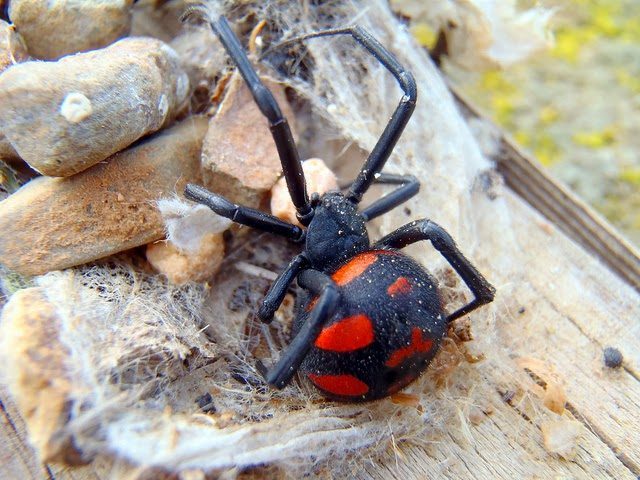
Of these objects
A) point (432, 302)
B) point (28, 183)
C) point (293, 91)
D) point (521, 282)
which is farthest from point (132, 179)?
point (521, 282)

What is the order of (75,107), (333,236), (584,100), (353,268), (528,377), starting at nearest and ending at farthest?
(75,107) → (353,268) → (528,377) → (333,236) → (584,100)

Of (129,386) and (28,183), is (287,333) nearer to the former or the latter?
(129,386)

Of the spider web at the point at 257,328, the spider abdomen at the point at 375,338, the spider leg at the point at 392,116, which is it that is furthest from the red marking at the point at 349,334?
the spider leg at the point at 392,116

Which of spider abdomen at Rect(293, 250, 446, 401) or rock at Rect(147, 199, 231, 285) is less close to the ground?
rock at Rect(147, 199, 231, 285)

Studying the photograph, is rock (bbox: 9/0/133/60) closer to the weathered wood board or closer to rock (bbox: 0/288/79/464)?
rock (bbox: 0/288/79/464)

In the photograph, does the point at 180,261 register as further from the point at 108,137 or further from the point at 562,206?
the point at 562,206

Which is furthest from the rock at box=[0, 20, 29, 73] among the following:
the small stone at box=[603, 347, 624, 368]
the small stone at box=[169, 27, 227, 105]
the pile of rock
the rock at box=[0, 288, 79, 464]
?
the small stone at box=[603, 347, 624, 368]

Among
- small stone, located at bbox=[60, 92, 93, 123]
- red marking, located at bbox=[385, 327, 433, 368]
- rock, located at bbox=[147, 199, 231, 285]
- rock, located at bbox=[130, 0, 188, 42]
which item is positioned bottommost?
red marking, located at bbox=[385, 327, 433, 368]

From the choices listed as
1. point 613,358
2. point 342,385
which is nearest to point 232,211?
point 342,385
